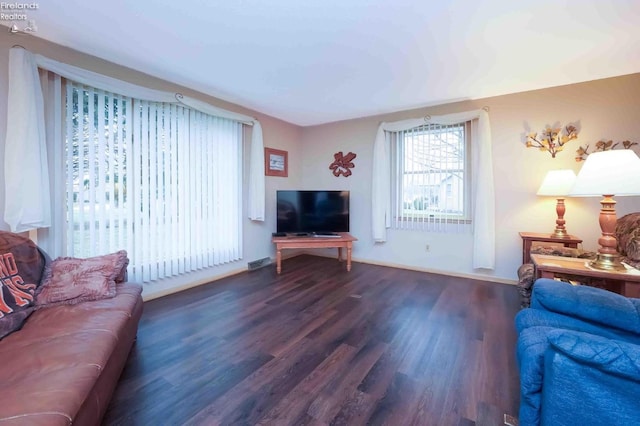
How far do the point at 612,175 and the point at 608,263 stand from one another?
639 millimetres

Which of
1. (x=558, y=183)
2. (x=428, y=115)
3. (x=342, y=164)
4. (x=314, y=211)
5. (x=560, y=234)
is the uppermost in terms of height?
(x=428, y=115)

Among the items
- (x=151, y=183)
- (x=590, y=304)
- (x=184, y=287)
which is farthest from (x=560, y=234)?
(x=151, y=183)

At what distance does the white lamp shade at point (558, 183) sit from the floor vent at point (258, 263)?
3.61 metres

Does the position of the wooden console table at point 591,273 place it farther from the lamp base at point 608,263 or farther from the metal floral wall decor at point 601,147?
the metal floral wall decor at point 601,147

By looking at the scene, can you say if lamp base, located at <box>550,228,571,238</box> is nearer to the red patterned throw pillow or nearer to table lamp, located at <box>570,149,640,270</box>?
table lamp, located at <box>570,149,640,270</box>

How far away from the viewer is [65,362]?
1.12 m

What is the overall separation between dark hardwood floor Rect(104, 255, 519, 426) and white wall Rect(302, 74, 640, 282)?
2.44ft

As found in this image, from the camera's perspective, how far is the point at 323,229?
13.9 feet

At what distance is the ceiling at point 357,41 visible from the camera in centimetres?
179

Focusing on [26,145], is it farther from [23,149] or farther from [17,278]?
[17,278]

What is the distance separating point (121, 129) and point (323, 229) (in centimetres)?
277

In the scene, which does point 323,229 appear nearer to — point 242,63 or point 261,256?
point 261,256

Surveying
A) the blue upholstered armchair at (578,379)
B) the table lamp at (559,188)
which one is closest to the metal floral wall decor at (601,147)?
the table lamp at (559,188)

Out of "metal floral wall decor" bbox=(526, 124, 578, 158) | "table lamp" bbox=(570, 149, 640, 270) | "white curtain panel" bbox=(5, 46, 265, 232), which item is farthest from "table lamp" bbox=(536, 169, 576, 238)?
"white curtain panel" bbox=(5, 46, 265, 232)
